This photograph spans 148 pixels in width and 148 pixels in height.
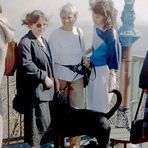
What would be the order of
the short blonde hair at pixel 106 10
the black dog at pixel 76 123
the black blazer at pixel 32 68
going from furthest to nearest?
the short blonde hair at pixel 106 10, the black dog at pixel 76 123, the black blazer at pixel 32 68

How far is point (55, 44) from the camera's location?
4094 millimetres

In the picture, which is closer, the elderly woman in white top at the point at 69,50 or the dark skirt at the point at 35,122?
the dark skirt at the point at 35,122

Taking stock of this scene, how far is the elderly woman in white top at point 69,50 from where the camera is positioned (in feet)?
13.4

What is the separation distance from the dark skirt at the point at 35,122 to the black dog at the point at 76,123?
102 millimetres

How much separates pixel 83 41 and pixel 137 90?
176cm

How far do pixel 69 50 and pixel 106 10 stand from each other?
1.80 feet

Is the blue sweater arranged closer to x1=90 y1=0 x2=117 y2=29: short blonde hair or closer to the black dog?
x1=90 y1=0 x2=117 y2=29: short blonde hair

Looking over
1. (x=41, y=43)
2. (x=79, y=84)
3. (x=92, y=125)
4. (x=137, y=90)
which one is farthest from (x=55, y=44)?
(x=137, y=90)

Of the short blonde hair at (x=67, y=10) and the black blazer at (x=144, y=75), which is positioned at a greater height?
the short blonde hair at (x=67, y=10)

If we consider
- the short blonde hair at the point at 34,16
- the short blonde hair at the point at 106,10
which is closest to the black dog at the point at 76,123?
the short blonde hair at the point at 34,16

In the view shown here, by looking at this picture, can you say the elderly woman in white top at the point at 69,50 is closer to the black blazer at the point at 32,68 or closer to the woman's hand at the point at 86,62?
the woman's hand at the point at 86,62

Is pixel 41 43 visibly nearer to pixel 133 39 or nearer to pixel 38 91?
pixel 38 91

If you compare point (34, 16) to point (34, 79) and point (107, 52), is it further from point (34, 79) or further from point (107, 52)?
point (107, 52)

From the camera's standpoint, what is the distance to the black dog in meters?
3.95
